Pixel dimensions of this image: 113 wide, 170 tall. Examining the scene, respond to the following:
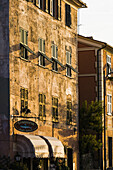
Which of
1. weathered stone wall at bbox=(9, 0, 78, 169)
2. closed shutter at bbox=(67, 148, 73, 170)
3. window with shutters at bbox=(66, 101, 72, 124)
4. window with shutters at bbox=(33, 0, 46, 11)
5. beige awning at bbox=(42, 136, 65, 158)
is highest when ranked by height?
window with shutters at bbox=(33, 0, 46, 11)

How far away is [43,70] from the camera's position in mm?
35969

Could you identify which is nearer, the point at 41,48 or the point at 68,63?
the point at 41,48

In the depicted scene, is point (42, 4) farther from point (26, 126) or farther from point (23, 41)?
point (26, 126)

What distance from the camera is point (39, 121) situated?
115 ft

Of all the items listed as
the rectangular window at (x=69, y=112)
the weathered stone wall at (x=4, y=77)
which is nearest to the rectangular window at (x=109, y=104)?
the rectangular window at (x=69, y=112)

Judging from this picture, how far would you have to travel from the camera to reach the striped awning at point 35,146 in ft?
103

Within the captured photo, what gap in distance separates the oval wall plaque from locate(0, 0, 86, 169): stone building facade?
0.31 m

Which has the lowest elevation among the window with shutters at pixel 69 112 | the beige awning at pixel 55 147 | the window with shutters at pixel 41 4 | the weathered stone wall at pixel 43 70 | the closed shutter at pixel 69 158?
the closed shutter at pixel 69 158

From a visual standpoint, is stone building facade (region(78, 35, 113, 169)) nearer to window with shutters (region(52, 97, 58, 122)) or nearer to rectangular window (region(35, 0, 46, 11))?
window with shutters (region(52, 97, 58, 122))

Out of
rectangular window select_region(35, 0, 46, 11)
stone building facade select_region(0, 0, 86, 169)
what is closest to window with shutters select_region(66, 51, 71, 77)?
stone building facade select_region(0, 0, 86, 169)

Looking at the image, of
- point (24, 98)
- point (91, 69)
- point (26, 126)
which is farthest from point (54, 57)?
point (91, 69)

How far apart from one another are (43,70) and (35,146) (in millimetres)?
6299

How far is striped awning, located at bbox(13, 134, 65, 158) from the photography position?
3130cm

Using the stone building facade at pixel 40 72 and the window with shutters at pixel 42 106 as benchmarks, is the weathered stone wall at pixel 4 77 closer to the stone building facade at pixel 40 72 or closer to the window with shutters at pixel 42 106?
the stone building facade at pixel 40 72
